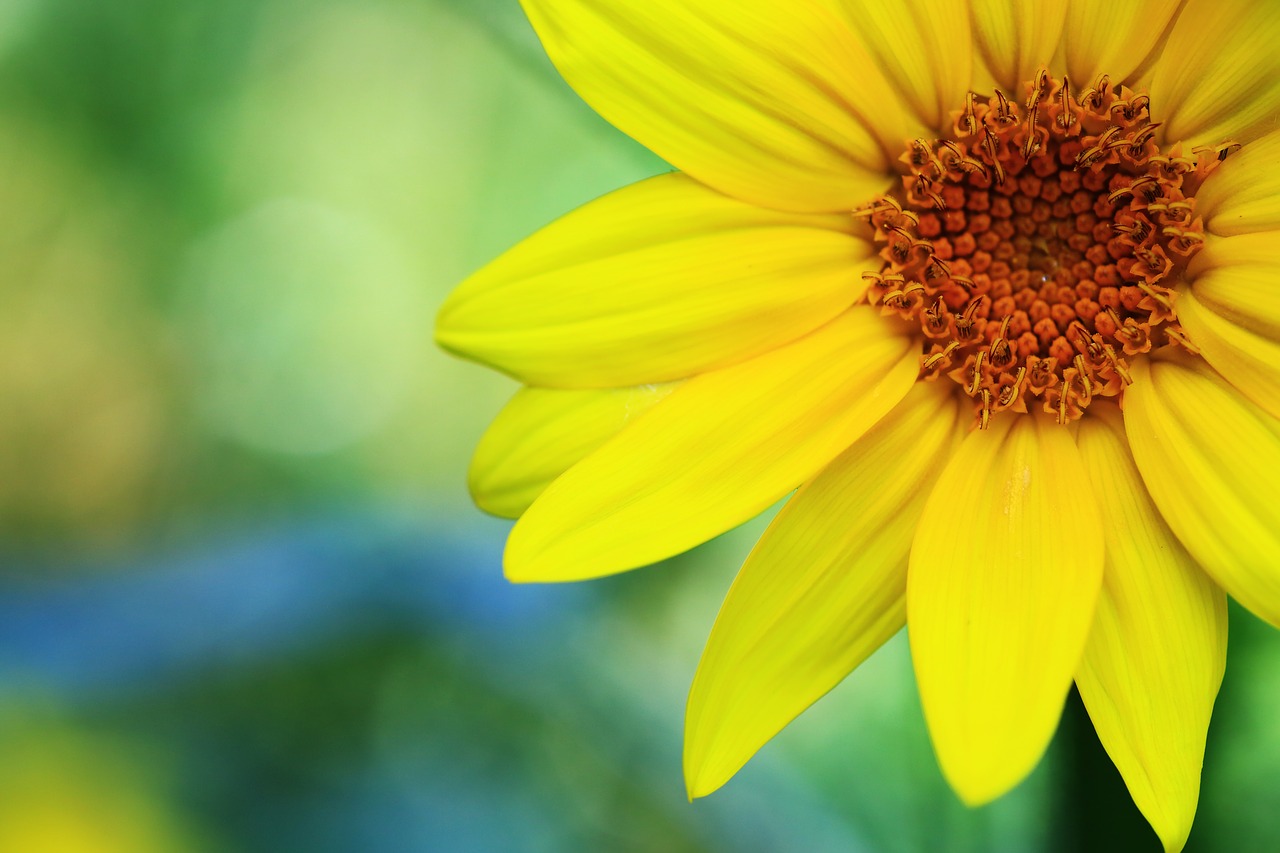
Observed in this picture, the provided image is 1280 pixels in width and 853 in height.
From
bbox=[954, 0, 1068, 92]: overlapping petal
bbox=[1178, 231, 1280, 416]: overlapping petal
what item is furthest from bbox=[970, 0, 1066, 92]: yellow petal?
bbox=[1178, 231, 1280, 416]: overlapping petal

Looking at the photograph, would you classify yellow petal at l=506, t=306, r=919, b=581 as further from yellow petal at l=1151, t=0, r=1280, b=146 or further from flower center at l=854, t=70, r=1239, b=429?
yellow petal at l=1151, t=0, r=1280, b=146

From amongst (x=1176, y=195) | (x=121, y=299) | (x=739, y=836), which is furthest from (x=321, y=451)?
(x=1176, y=195)

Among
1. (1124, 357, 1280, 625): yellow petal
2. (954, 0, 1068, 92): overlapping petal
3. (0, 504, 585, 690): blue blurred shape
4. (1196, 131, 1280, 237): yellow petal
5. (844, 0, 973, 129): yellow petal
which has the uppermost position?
(0, 504, 585, 690): blue blurred shape

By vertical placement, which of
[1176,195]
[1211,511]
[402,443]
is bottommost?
[1211,511]

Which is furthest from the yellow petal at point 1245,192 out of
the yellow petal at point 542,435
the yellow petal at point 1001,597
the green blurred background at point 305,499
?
the green blurred background at point 305,499

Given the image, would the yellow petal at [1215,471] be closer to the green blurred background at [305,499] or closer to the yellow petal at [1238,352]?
the yellow petal at [1238,352]

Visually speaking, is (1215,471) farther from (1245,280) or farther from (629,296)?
(629,296)

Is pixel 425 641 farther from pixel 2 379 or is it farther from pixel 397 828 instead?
pixel 2 379
